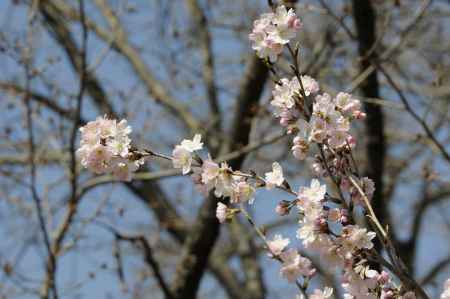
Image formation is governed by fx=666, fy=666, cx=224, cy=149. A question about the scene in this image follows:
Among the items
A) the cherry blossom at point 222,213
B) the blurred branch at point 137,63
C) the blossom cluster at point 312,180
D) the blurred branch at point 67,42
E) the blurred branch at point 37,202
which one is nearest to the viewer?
the blossom cluster at point 312,180

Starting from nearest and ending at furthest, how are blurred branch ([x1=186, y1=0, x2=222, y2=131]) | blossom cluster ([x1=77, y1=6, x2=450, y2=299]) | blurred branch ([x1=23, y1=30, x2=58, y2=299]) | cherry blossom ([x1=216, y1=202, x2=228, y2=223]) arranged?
blossom cluster ([x1=77, y1=6, x2=450, y2=299]) < cherry blossom ([x1=216, y1=202, x2=228, y2=223]) < blurred branch ([x1=23, y1=30, x2=58, y2=299]) < blurred branch ([x1=186, y1=0, x2=222, y2=131])

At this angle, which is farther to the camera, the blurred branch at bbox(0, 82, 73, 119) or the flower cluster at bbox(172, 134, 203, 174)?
the blurred branch at bbox(0, 82, 73, 119)

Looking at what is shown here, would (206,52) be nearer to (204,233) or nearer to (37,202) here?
(204,233)

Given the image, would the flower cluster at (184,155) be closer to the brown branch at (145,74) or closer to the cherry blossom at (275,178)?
the cherry blossom at (275,178)

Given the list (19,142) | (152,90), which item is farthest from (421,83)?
(19,142)

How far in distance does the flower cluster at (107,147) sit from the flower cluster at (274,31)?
13.2 inches

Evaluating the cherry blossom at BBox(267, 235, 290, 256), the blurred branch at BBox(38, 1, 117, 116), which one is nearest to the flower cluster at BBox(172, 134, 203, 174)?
the cherry blossom at BBox(267, 235, 290, 256)

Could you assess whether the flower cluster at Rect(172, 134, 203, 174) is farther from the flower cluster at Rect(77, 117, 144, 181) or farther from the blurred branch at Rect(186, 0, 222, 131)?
the blurred branch at Rect(186, 0, 222, 131)

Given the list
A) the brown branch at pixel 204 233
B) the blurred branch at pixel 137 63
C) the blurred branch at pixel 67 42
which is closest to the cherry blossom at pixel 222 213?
→ the brown branch at pixel 204 233

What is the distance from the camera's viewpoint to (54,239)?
3340 mm

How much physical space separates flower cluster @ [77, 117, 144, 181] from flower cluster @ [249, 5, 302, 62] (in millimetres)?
336

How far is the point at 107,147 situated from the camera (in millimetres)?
1378

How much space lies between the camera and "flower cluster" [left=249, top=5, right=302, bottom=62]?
139 centimetres

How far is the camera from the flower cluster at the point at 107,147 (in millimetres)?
1376
